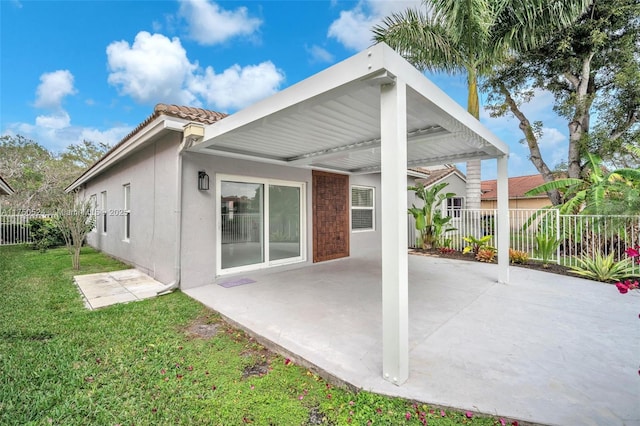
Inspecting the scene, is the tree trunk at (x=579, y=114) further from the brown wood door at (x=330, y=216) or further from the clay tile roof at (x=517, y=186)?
the clay tile roof at (x=517, y=186)

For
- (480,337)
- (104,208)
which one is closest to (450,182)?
(480,337)

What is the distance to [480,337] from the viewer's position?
158 inches

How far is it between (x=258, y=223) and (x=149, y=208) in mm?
3054

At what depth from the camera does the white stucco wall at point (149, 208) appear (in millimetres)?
6785

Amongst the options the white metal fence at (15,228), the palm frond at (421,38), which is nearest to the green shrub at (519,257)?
the palm frond at (421,38)

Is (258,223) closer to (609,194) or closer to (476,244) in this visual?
(476,244)

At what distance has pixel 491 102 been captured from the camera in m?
16.1

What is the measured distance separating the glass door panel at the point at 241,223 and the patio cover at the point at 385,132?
0.91 m

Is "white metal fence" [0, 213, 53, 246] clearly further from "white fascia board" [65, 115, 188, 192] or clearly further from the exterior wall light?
the exterior wall light

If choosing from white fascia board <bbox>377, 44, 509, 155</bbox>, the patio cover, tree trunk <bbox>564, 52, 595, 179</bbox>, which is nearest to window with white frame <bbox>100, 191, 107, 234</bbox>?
the patio cover

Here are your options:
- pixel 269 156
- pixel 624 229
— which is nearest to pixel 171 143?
pixel 269 156

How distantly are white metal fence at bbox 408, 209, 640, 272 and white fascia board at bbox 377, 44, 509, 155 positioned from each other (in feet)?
19.4

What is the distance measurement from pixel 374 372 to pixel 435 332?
1526 millimetres

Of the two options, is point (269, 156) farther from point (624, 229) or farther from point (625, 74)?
point (625, 74)
